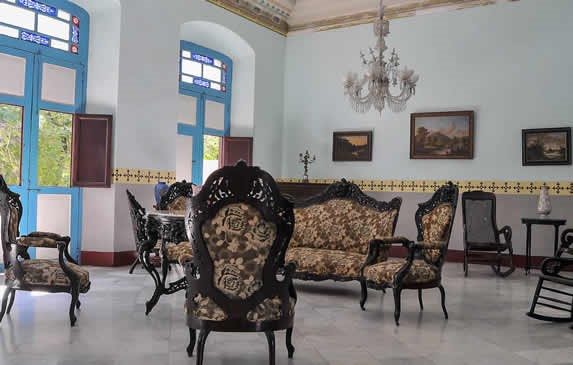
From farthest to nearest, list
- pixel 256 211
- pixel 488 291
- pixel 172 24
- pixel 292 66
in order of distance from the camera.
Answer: pixel 292 66
pixel 172 24
pixel 488 291
pixel 256 211

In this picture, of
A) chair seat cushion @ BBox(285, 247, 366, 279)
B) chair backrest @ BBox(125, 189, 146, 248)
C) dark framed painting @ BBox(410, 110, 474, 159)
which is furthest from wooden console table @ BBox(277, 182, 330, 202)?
chair seat cushion @ BBox(285, 247, 366, 279)

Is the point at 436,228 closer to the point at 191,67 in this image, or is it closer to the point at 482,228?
the point at 482,228

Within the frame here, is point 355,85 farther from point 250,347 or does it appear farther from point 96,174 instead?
point 250,347

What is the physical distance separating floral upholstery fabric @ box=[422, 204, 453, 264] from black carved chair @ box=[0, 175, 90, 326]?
3034mm

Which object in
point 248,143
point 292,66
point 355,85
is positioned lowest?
point 248,143

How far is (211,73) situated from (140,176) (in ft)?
9.71

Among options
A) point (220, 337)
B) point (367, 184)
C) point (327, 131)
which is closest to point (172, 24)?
point (327, 131)

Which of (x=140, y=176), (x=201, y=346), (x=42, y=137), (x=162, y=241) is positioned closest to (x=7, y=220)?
(x=162, y=241)

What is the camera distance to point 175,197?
655 centimetres

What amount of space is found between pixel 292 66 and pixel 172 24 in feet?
10.4

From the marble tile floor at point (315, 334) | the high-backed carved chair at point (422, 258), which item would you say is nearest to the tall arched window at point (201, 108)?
the marble tile floor at point (315, 334)

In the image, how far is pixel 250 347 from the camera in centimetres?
376

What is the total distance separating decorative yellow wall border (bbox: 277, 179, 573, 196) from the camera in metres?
8.28

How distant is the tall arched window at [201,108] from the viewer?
364 inches
